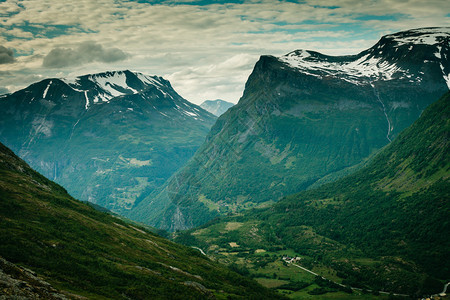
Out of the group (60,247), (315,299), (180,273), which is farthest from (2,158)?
(315,299)

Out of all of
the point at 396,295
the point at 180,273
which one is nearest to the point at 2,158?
the point at 180,273

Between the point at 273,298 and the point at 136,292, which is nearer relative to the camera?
the point at 136,292

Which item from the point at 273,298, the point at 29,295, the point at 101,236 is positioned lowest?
the point at 273,298

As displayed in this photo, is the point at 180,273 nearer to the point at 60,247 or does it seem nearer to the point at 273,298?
the point at 60,247

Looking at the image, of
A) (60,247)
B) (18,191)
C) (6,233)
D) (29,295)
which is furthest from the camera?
(18,191)

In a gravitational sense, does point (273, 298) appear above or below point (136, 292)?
below

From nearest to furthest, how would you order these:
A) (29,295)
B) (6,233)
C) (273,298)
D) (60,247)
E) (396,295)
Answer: (29,295), (6,233), (60,247), (273,298), (396,295)
